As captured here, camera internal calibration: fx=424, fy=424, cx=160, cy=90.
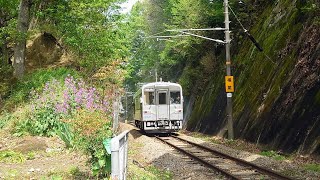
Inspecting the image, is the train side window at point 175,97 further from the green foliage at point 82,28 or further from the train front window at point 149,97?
the green foliage at point 82,28

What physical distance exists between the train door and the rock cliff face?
3.23 meters

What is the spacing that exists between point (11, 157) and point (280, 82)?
1117cm

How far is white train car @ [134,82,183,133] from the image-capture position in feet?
87.6

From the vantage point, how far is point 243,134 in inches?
789

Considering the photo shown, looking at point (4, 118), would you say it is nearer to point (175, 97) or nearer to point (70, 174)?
point (70, 174)

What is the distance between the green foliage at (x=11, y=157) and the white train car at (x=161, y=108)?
15.8 metres

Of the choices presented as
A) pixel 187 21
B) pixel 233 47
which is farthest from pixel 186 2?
pixel 233 47

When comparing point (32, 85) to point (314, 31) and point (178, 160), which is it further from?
point (314, 31)

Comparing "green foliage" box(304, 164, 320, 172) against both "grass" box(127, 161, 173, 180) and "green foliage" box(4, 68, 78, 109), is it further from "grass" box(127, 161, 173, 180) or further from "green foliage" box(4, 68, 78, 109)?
"green foliage" box(4, 68, 78, 109)

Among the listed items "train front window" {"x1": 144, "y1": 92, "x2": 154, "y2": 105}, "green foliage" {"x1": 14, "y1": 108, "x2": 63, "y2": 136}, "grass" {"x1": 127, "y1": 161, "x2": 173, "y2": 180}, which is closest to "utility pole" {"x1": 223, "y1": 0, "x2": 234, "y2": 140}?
"train front window" {"x1": 144, "y1": 92, "x2": 154, "y2": 105}

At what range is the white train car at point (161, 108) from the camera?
87.6 feet

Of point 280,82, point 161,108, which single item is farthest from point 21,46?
point 280,82

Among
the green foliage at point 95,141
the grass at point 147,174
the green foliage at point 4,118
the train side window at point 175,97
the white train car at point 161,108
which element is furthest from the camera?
the train side window at point 175,97

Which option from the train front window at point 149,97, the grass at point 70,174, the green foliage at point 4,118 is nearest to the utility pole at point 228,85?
the train front window at point 149,97
